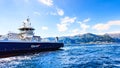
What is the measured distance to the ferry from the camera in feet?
133

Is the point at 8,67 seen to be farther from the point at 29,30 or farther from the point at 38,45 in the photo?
the point at 29,30

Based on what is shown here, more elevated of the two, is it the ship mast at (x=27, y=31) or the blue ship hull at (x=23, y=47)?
the ship mast at (x=27, y=31)

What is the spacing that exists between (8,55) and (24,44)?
703 centimetres

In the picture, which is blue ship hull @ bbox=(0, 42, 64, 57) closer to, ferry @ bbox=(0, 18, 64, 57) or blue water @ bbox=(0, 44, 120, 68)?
ferry @ bbox=(0, 18, 64, 57)

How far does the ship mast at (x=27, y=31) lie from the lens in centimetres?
5638

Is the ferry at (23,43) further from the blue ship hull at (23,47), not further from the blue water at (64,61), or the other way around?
the blue water at (64,61)

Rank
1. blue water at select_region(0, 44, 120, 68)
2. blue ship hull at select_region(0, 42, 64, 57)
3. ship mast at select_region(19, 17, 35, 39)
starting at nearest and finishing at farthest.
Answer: blue water at select_region(0, 44, 120, 68)
blue ship hull at select_region(0, 42, 64, 57)
ship mast at select_region(19, 17, 35, 39)

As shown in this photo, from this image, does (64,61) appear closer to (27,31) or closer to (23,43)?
(23,43)

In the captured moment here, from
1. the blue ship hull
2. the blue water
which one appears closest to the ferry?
the blue ship hull

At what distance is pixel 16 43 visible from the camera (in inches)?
1709

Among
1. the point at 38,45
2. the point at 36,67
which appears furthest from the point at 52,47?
the point at 36,67

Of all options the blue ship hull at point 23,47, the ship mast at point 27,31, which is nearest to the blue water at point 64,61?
the blue ship hull at point 23,47

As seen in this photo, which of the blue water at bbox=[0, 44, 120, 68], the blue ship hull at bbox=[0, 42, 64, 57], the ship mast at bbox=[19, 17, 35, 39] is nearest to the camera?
the blue water at bbox=[0, 44, 120, 68]

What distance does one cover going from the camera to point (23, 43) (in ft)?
153
